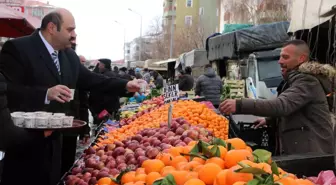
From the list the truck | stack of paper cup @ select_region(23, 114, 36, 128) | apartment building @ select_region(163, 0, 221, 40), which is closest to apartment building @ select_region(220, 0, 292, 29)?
the truck

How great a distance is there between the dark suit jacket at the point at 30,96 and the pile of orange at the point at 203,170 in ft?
3.11

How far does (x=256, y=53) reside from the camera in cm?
1317

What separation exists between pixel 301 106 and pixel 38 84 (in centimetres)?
217

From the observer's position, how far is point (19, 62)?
11.1ft

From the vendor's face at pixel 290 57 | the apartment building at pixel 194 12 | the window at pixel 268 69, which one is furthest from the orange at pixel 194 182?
the apartment building at pixel 194 12

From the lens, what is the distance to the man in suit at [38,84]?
10.9 feet

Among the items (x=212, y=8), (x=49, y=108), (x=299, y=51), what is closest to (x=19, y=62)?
(x=49, y=108)

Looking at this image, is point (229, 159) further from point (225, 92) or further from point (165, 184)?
point (225, 92)

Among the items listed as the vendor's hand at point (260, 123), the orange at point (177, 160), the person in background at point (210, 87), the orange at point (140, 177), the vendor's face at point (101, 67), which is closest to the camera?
the orange at point (140, 177)

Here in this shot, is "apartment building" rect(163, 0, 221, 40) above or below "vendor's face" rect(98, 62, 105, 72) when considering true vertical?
above

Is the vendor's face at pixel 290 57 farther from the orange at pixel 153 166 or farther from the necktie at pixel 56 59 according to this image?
the necktie at pixel 56 59

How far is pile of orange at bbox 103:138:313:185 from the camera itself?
210cm

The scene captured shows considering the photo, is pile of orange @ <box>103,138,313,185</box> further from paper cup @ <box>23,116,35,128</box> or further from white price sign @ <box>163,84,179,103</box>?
white price sign @ <box>163,84,179,103</box>

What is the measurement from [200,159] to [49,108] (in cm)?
159
